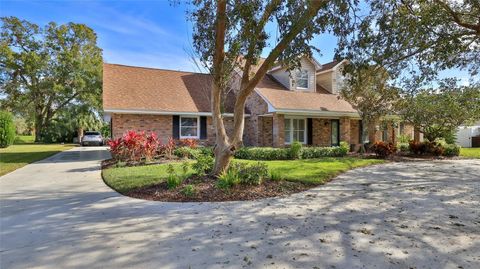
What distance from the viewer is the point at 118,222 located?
5418 millimetres

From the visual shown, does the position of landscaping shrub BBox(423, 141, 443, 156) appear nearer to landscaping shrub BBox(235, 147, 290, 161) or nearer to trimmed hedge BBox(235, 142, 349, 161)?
trimmed hedge BBox(235, 142, 349, 161)

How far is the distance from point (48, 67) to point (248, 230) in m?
41.2

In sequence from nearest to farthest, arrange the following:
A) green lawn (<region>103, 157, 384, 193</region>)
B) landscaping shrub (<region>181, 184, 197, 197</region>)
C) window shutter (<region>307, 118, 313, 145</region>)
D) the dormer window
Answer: landscaping shrub (<region>181, 184, 197, 197</region>) < green lawn (<region>103, 157, 384, 193</region>) < window shutter (<region>307, 118, 313, 145</region>) < the dormer window

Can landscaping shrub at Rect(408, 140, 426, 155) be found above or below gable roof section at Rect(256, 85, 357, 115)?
below

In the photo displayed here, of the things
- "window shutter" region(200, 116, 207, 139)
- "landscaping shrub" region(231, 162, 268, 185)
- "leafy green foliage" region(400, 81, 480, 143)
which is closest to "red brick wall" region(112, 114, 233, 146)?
"window shutter" region(200, 116, 207, 139)

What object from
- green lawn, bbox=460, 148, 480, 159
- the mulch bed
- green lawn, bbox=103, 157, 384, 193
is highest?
green lawn, bbox=460, 148, 480, 159

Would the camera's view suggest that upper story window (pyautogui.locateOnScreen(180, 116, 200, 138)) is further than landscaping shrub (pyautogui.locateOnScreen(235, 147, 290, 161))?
Yes

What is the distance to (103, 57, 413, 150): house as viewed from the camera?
17906 mm

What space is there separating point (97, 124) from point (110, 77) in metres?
26.4

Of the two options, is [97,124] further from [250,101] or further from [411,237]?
[411,237]

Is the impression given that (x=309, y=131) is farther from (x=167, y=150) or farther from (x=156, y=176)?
(x=156, y=176)

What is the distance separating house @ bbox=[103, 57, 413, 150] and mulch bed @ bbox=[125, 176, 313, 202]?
32.2ft

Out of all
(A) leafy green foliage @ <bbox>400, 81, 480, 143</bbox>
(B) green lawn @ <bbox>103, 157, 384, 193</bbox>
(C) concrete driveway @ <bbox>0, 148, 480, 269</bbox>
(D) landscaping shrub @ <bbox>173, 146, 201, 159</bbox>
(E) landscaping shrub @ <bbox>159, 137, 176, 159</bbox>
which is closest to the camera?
(C) concrete driveway @ <bbox>0, 148, 480, 269</bbox>

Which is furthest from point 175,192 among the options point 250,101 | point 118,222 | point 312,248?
point 250,101
